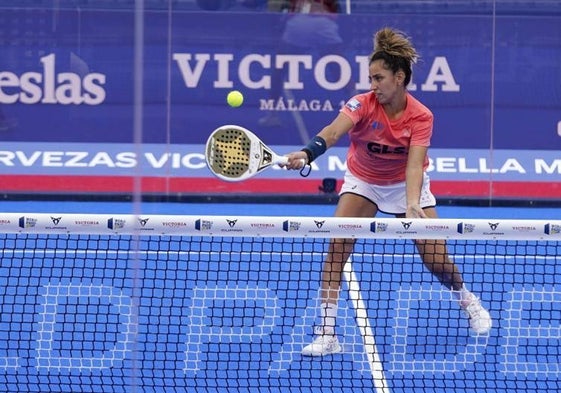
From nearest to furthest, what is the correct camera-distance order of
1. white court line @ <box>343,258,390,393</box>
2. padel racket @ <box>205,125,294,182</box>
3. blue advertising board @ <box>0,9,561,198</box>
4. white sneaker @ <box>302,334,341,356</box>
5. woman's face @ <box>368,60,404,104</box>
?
white court line @ <box>343,258,390,393</box> < padel racket @ <box>205,125,294,182</box> < white sneaker @ <box>302,334,341,356</box> < woman's face @ <box>368,60,404,104</box> < blue advertising board @ <box>0,9,561,198</box>

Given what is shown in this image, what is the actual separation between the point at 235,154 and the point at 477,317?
1.66 metres

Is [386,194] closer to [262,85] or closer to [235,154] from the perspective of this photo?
[235,154]

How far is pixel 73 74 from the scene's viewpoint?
454 inches

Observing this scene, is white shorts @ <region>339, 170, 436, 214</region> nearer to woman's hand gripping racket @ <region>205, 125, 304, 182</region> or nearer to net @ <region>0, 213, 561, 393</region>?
net @ <region>0, 213, 561, 393</region>

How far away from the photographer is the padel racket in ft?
20.1

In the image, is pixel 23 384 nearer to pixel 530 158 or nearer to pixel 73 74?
pixel 73 74

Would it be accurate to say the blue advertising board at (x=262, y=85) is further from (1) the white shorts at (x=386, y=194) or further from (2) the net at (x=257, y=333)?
(1) the white shorts at (x=386, y=194)

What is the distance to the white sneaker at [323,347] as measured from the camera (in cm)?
631

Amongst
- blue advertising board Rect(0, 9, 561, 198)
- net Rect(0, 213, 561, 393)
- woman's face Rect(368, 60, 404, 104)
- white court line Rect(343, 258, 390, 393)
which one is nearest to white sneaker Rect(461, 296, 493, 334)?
net Rect(0, 213, 561, 393)

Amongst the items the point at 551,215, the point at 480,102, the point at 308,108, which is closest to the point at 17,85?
the point at 308,108

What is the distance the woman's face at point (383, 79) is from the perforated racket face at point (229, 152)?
2.68 ft

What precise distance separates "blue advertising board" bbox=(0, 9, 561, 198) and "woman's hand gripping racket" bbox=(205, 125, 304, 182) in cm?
549

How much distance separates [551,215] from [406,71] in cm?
520

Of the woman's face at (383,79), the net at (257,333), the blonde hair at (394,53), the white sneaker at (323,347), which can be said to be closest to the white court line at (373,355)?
the net at (257,333)
